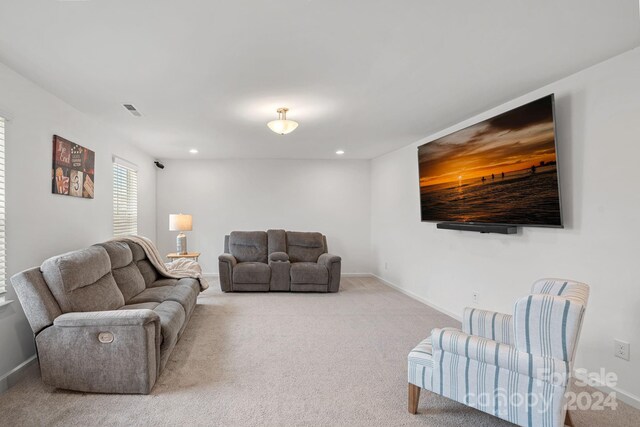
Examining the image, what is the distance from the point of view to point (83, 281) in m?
2.67

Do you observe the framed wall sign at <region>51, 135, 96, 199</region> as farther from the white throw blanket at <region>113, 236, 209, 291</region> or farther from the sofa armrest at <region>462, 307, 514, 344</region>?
the sofa armrest at <region>462, 307, 514, 344</region>

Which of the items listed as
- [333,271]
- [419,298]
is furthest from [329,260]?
[419,298]

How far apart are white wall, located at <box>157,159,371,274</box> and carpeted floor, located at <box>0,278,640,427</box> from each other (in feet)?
9.54

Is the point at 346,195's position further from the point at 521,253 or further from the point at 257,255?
the point at 521,253

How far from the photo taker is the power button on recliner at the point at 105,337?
2.30 m

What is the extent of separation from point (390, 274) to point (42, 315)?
16.2 ft

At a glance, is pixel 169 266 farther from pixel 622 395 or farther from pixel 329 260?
pixel 622 395

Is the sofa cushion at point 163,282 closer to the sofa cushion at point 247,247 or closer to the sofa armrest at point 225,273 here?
the sofa armrest at point 225,273

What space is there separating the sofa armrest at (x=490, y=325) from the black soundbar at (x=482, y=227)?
1064 millimetres

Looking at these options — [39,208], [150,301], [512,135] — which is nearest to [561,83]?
[512,135]

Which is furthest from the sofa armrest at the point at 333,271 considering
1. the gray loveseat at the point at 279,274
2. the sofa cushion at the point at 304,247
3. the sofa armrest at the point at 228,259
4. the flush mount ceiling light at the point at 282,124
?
the flush mount ceiling light at the point at 282,124

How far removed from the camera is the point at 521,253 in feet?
10.3

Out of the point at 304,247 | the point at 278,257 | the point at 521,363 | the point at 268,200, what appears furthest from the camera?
the point at 268,200

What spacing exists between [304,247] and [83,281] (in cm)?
379
